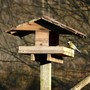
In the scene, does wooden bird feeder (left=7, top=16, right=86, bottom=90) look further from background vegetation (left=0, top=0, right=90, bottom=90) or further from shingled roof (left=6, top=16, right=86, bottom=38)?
background vegetation (left=0, top=0, right=90, bottom=90)

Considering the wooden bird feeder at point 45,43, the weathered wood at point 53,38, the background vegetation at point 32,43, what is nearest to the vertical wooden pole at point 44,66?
the wooden bird feeder at point 45,43

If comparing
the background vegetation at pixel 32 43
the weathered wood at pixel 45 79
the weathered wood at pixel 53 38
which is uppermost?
the weathered wood at pixel 53 38

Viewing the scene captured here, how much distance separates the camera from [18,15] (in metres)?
13.0

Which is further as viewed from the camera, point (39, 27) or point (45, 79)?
point (39, 27)

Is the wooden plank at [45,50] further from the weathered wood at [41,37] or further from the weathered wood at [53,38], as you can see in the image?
the weathered wood at [53,38]

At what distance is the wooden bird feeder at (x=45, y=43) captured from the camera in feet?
21.1

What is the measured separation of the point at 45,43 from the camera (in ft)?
22.1

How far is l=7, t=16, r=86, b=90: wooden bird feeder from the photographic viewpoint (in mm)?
6434

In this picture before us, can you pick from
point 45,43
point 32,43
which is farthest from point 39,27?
point 32,43

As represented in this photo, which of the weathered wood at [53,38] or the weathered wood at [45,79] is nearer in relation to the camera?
the weathered wood at [45,79]

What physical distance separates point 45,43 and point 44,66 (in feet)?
1.23

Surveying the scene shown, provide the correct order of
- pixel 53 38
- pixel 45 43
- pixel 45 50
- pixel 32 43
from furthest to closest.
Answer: pixel 32 43, pixel 53 38, pixel 45 43, pixel 45 50

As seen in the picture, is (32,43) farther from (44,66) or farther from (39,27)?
(44,66)

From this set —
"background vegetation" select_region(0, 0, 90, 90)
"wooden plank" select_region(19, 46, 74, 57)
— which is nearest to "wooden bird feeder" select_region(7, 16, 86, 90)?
"wooden plank" select_region(19, 46, 74, 57)
